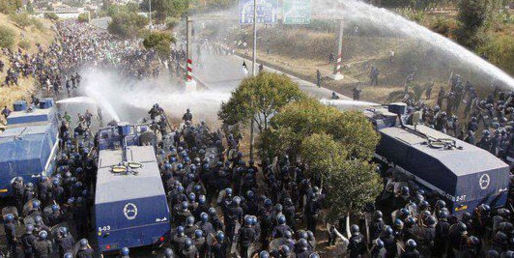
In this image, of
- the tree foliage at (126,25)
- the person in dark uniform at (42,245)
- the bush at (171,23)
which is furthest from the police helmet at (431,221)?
the bush at (171,23)

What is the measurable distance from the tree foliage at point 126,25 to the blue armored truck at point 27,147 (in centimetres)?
5196

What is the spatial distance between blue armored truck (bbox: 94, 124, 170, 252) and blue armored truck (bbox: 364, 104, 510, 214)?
804 cm

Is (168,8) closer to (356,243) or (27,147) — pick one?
(27,147)

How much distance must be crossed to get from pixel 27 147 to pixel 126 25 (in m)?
57.2

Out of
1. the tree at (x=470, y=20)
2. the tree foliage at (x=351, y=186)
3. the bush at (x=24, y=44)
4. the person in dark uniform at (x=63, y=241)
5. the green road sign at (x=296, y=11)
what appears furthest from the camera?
the bush at (x=24, y=44)

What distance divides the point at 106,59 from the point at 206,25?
113 feet

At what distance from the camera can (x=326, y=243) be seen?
43.2ft

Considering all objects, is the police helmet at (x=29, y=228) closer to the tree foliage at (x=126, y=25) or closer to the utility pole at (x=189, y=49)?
the utility pole at (x=189, y=49)

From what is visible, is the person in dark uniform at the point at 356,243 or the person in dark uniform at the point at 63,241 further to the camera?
the person in dark uniform at the point at 63,241

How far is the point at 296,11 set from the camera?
1137 inches

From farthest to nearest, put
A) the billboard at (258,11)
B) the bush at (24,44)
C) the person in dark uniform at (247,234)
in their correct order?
the bush at (24,44)
the billboard at (258,11)
the person in dark uniform at (247,234)

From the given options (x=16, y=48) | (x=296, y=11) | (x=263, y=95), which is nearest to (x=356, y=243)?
(x=263, y=95)

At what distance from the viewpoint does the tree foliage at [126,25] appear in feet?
225

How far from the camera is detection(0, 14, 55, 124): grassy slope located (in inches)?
1272
